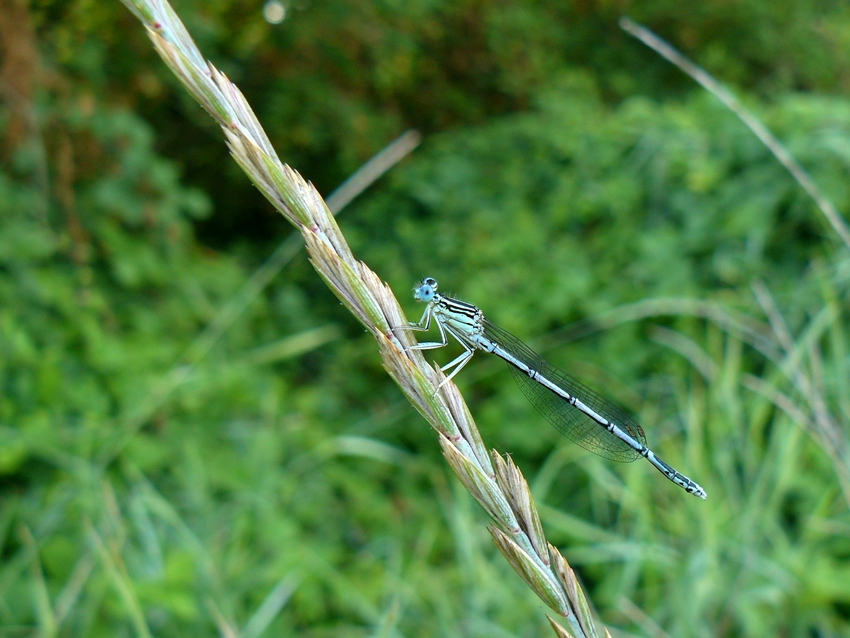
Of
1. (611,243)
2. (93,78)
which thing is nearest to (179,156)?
(93,78)

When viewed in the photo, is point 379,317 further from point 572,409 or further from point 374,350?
point 374,350

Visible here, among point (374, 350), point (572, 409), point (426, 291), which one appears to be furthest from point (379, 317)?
point (374, 350)

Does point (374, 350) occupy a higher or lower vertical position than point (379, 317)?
higher

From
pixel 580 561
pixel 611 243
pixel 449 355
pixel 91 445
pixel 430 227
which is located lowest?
pixel 91 445

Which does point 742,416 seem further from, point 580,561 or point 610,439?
point 610,439

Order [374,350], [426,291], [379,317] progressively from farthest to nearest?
[374,350] < [426,291] < [379,317]

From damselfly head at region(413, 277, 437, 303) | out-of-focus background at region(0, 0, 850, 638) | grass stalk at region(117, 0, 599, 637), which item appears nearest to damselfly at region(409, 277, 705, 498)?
damselfly head at region(413, 277, 437, 303)
